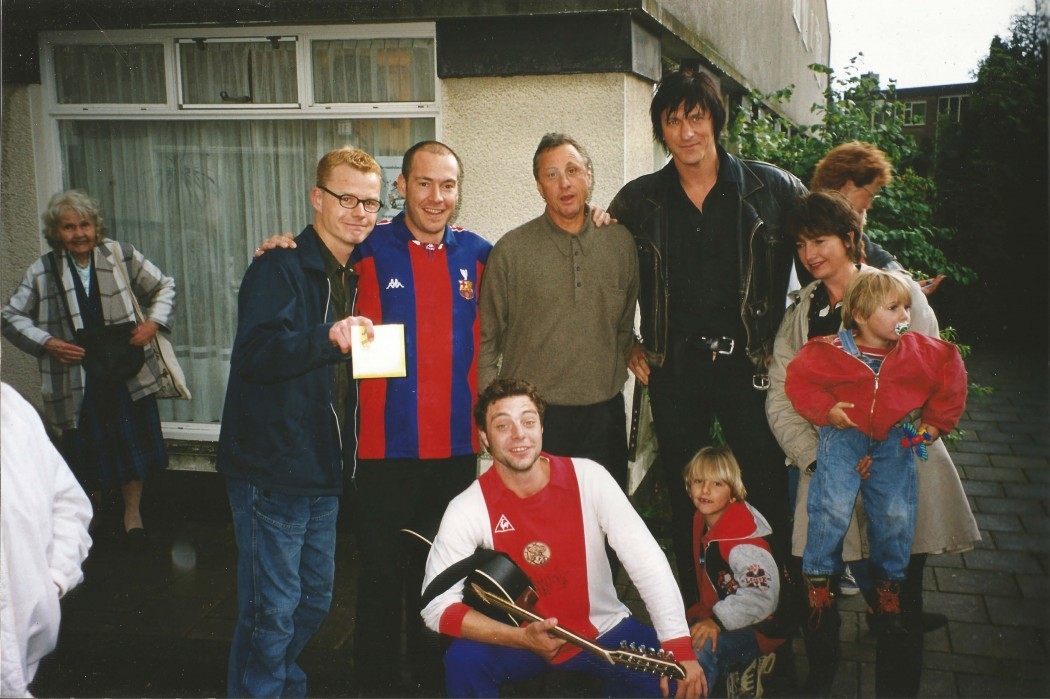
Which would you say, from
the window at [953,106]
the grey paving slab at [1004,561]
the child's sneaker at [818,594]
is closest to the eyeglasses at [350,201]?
the child's sneaker at [818,594]

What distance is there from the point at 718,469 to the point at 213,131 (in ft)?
12.5

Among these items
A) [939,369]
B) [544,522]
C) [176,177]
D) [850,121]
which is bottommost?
[544,522]

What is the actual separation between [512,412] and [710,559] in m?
1.05

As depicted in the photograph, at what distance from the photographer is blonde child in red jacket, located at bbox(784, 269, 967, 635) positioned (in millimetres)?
2822

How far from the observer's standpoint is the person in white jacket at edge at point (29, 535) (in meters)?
2.18

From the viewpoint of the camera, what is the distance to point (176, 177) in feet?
17.2

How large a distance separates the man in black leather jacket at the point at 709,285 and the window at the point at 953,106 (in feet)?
5.56

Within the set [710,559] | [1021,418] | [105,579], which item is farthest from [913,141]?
[105,579]

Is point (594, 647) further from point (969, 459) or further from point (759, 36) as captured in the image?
point (759, 36)

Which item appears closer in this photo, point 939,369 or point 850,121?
point 939,369

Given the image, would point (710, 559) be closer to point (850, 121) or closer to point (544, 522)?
point (544, 522)

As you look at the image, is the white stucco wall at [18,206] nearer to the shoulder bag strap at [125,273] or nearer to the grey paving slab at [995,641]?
the shoulder bag strap at [125,273]

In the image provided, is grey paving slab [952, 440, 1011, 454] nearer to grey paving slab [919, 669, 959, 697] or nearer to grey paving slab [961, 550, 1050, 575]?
grey paving slab [961, 550, 1050, 575]

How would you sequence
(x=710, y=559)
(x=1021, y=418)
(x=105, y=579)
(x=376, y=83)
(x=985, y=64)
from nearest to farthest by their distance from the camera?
(x=710, y=559)
(x=985, y=64)
(x=105, y=579)
(x=376, y=83)
(x=1021, y=418)
